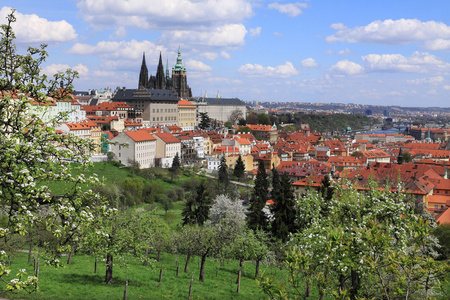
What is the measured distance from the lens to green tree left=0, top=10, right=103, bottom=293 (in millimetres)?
8922

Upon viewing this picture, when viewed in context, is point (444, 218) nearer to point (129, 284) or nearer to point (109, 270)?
point (129, 284)

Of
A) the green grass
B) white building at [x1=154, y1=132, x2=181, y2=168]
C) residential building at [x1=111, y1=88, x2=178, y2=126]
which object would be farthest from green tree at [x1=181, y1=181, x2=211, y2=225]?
residential building at [x1=111, y1=88, x2=178, y2=126]

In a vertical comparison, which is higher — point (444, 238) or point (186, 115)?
point (186, 115)

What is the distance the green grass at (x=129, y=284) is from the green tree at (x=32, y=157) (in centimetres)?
1244

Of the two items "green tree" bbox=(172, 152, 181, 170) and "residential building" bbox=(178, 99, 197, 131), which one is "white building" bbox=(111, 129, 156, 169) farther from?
"residential building" bbox=(178, 99, 197, 131)

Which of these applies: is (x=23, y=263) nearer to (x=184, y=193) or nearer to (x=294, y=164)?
(x=184, y=193)

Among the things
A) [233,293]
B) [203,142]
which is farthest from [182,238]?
[203,142]

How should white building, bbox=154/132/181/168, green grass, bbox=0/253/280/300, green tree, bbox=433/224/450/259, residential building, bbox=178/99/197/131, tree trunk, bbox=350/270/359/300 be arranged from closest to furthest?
1. tree trunk, bbox=350/270/359/300
2. green grass, bbox=0/253/280/300
3. green tree, bbox=433/224/450/259
4. white building, bbox=154/132/181/168
5. residential building, bbox=178/99/197/131

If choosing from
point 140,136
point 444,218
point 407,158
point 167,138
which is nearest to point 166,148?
point 167,138

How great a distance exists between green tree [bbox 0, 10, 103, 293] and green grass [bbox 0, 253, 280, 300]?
12.4 m

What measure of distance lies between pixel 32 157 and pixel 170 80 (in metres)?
184

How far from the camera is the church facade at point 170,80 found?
581 feet

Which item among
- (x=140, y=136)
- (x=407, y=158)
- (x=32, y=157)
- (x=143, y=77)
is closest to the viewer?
(x=32, y=157)

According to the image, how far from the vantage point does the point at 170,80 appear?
190 meters
